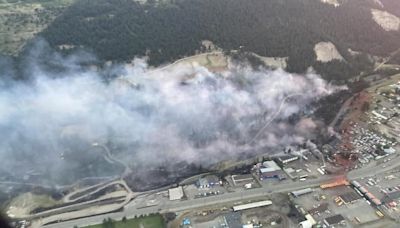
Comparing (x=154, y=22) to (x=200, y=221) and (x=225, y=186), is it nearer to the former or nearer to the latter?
(x=225, y=186)

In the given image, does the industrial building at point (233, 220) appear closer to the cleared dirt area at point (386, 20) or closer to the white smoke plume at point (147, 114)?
→ the white smoke plume at point (147, 114)

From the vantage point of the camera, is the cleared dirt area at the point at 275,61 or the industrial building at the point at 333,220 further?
the cleared dirt area at the point at 275,61

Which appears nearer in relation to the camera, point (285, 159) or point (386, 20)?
point (285, 159)

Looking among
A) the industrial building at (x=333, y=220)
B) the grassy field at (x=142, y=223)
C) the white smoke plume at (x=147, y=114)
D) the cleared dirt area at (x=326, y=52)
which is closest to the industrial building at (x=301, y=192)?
the industrial building at (x=333, y=220)

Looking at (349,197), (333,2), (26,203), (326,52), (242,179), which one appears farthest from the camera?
(333,2)

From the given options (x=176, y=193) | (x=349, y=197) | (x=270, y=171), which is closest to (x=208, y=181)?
(x=176, y=193)

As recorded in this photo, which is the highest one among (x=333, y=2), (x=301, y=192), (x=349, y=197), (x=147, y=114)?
(x=333, y=2)

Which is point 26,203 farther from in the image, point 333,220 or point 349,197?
point 349,197
